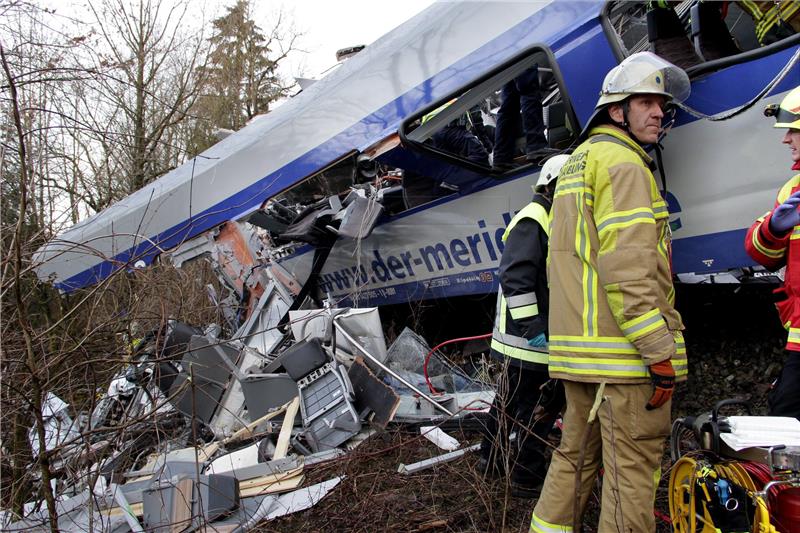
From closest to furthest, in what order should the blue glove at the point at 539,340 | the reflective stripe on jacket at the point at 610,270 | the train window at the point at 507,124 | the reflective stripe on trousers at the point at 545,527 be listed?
1. the reflective stripe on jacket at the point at 610,270
2. the reflective stripe on trousers at the point at 545,527
3. the blue glove at the point at 539,340
4. the train window at the point at 507,124

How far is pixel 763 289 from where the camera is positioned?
3.78 meters

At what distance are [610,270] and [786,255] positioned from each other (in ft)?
3.16

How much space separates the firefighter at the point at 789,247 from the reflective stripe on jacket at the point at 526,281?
92cm

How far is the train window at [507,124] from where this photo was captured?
3.52 metres

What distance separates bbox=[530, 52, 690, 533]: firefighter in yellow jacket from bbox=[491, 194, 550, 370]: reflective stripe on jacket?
0.33m

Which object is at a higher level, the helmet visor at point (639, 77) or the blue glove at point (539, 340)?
the helmet visor at point (639, 77)

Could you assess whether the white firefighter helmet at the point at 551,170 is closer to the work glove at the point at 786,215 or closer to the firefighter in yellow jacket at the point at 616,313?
the firefighter in yellow jacket at the point at 616,313

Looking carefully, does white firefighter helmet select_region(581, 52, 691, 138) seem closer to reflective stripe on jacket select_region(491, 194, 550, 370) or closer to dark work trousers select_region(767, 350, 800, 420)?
reflective stripe on jacket select_region(491, 194, 550, 370)

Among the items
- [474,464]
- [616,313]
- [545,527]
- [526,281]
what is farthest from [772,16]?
[474,464]

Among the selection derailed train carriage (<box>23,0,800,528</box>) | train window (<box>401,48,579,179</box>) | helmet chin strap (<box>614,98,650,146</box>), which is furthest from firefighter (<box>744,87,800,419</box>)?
train window (<box>401,48,579,179</box>)

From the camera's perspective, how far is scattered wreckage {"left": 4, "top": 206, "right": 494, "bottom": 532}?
306cm

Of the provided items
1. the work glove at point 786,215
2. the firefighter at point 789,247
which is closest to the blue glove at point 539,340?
the firefighter at point 789,247

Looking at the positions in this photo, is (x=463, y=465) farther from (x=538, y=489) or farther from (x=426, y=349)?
(x=426, y=349)

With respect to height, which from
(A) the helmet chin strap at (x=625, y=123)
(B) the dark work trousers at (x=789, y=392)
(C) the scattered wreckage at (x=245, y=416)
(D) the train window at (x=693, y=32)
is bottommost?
(B) the dark work trousers at (x=789, y=392)
